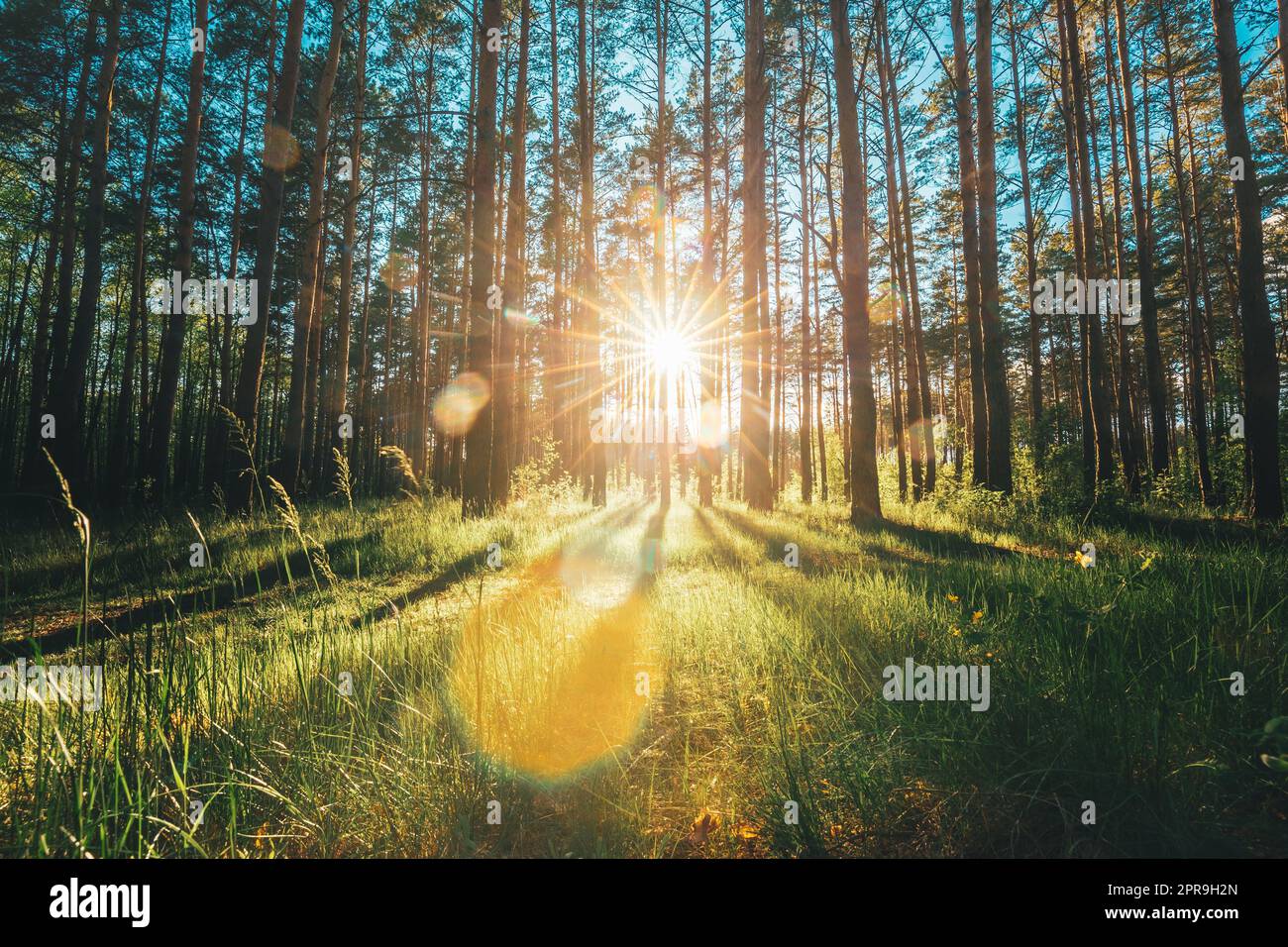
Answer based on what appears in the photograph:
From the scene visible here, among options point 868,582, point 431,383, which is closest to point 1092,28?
point 868,582

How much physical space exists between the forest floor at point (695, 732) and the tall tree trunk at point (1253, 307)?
4.87 m

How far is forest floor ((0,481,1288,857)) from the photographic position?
58.2 inches

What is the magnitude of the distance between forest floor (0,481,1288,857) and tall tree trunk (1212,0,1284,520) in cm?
487

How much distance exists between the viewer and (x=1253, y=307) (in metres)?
6.98

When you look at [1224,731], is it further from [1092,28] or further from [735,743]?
[1092,28]

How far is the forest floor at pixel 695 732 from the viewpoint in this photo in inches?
58.2

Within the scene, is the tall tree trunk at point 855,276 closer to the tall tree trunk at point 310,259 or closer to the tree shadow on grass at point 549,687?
the tree shadow on grass at point 549,687

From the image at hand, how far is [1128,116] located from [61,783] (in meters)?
18.4

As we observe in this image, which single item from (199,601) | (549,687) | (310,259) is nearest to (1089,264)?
(549,687)

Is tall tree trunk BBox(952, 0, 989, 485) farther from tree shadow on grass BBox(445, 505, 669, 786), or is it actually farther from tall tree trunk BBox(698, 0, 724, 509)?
tree shadow on grass BBox(445, 505, 669, 786)

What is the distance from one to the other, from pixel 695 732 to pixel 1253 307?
977 centimetres

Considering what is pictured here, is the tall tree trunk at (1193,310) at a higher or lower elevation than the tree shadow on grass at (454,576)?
higher

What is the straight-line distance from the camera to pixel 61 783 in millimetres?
1481

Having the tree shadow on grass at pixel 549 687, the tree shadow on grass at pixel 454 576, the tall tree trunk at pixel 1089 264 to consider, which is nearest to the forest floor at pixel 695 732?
the tree shadow on grass at pixel 549 687
